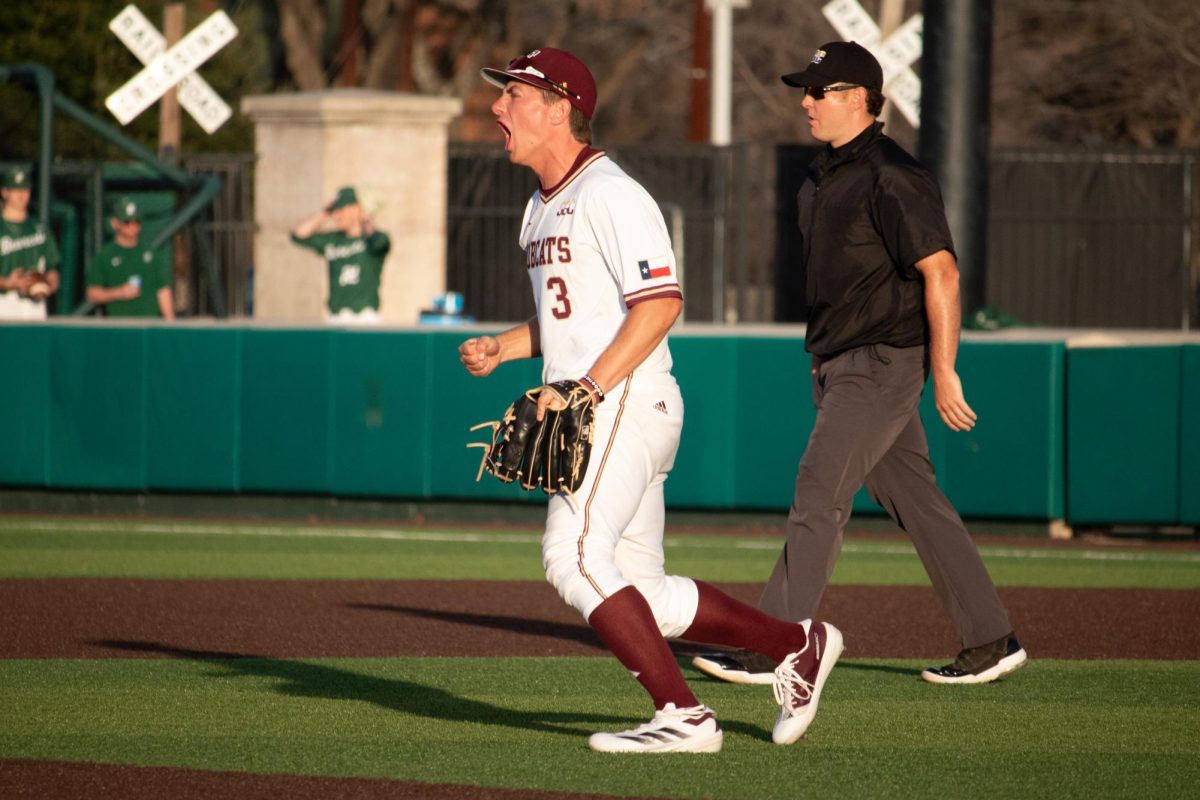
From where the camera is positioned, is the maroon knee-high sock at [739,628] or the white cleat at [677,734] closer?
the white cleat at [677,734]

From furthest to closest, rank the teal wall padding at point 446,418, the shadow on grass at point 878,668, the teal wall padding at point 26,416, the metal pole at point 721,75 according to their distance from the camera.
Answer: the metal pole at point 721,75, the teal wall padding at point 26,416, the teal wall padding at point 446,418, the shadow on grass at point 878,668

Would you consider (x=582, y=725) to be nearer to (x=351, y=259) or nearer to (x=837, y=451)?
(x=837, y=451)

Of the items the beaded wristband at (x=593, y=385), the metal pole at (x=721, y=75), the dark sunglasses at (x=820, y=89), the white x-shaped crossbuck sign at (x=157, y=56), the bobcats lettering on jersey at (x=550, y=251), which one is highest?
the metal pole at (x=721, y=75)

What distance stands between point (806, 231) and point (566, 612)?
2.81 m

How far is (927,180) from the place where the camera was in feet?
21.7

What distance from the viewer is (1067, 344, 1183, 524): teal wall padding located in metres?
12.0

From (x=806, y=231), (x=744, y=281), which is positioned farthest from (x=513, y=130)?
(x=744, y=281)

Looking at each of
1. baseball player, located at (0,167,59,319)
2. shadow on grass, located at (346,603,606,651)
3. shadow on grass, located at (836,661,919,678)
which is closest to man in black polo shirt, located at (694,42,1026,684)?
shadow on grass, located at (836,661,919,678)

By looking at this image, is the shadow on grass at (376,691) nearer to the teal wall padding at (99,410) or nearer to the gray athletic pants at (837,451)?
the gray athletic pants at (837,451)

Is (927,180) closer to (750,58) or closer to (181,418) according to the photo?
(181,418)

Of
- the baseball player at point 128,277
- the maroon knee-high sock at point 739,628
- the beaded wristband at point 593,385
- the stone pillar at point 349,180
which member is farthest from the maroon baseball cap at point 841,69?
the stone pillar at point 349,180

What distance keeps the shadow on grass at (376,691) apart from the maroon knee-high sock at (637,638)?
71 cm

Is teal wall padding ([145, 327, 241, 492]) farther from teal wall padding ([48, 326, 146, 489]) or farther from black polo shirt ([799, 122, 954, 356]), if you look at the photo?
black polo shirt ([799, 122, 954, 356])

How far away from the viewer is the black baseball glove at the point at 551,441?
5309 mm
